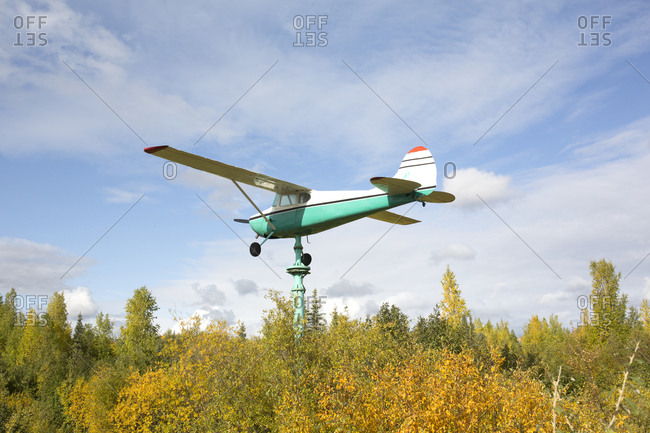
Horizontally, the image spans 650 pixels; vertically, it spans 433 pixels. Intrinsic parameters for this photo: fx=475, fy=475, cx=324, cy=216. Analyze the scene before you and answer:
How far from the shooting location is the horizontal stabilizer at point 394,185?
50.2ft

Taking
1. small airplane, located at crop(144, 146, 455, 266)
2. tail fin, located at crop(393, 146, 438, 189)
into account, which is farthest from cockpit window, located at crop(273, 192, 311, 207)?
tail fin, located at crop(393, 146, 438, 189)

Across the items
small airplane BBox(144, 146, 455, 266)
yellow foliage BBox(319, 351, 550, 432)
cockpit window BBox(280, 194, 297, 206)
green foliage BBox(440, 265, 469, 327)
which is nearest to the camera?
yellow foliage BBox(319, 351, 550, 432)

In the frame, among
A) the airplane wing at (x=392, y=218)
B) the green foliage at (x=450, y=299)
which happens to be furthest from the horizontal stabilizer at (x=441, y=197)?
the green foliage at (x=450, y=299)

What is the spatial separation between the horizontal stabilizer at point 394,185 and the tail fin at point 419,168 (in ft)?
1.90

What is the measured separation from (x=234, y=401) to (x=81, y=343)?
183 ft

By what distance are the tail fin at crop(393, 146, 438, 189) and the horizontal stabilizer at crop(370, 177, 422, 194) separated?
58cm

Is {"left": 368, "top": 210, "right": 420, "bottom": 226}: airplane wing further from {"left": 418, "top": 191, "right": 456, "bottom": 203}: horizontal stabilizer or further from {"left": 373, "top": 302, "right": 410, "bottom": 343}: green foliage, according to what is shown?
{"left": 373, "top": 302, "right": 410, "bottom": 343}: green foliage

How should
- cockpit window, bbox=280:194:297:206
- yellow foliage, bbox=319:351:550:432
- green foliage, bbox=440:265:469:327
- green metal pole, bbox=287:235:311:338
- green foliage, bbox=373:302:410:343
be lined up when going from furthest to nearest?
green foliage, bbox=440:265:469:327, green foliage, bbox=373:302:410:343, cockpit window, bbox=280:194:297:206, green metal pole, bbox=287:235:311:338, yellow foliage, bbox=319:351:550:432

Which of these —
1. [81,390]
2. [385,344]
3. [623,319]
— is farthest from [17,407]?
[623,319]

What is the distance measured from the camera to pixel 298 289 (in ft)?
58.3

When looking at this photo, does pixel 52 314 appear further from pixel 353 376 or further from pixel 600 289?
pixel 600 289

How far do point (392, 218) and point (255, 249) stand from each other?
8.41 m

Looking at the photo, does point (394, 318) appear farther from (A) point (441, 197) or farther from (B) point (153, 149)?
(B) point (153, 149)

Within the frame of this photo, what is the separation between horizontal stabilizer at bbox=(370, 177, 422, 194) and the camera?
15.3 metres
